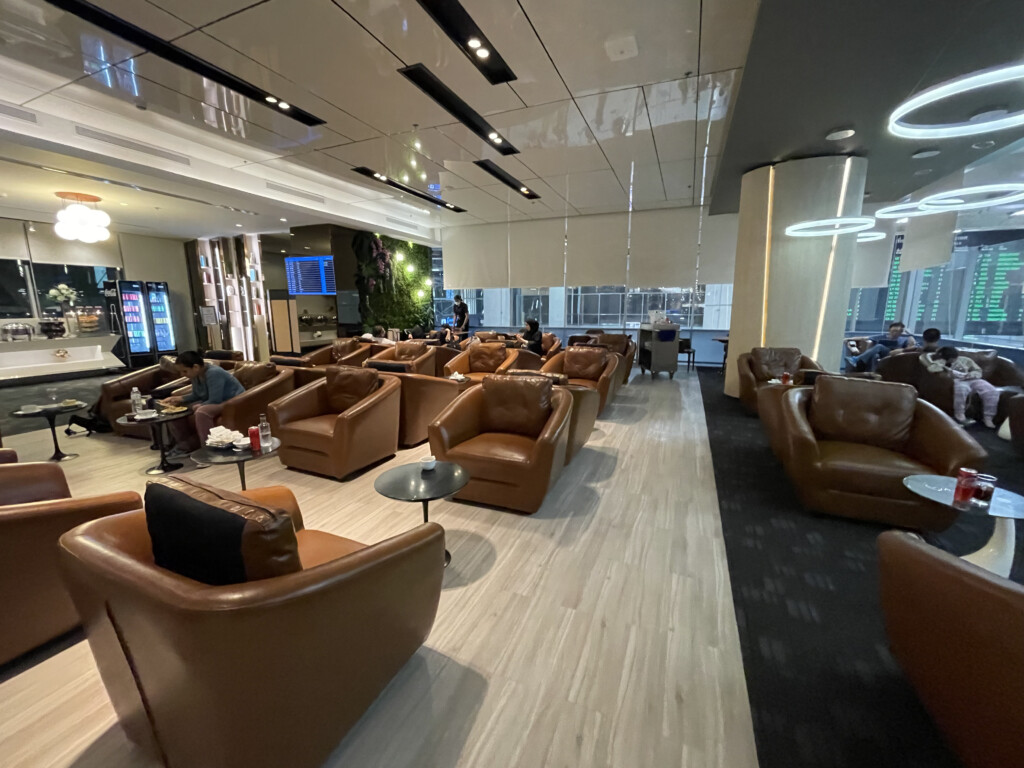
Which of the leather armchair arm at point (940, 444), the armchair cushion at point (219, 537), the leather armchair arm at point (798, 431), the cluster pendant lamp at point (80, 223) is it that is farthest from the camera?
the cluster pendant lamp at point (80, 223)

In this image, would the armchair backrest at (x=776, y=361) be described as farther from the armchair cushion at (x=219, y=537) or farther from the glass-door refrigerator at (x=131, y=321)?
the glass-door refrigerator at (x=131, y=321)

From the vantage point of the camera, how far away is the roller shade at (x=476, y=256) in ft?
33.6

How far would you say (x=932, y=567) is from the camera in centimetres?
126

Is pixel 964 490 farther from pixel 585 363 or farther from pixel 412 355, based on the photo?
pixel 412 355

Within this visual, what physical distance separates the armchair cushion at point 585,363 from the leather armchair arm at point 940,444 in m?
2.89

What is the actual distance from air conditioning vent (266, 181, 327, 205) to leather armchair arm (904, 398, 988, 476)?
27.5 ft

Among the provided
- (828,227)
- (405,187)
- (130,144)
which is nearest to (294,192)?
(405,187)

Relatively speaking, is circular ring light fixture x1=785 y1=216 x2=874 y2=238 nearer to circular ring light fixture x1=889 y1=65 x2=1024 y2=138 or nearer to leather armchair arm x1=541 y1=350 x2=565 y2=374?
circular ring light fixture x1=889 y1=65 x2=1024 y2=138

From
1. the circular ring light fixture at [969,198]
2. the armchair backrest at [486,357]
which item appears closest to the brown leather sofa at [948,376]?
the circular ring light fixture at [969,198]

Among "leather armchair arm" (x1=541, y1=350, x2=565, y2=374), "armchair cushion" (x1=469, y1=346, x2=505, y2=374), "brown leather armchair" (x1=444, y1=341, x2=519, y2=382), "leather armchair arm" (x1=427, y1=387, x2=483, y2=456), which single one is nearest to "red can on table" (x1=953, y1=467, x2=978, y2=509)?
"leather armchair arm" (x1=427, y1=387, x2=483, y2=456)

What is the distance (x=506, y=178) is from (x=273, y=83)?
3597mm

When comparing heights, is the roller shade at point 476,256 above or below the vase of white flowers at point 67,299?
above

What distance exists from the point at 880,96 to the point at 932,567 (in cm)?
417

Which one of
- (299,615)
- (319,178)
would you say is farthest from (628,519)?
(319,178)
